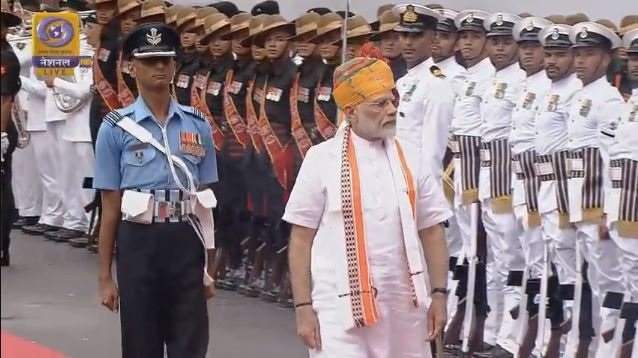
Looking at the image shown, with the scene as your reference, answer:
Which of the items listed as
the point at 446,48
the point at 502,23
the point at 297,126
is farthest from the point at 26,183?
the point at 502,23

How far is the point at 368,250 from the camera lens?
6371 millimetres

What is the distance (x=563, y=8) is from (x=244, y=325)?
344 centimetres

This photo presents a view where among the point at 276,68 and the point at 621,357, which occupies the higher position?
the point at 276,68

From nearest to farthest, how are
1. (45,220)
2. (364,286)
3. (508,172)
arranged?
(364,286)
(508,172)
(45,220)

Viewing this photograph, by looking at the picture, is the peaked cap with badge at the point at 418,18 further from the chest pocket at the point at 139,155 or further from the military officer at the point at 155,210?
the chest pocket at the point at 139,155

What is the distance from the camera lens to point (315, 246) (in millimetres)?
6543

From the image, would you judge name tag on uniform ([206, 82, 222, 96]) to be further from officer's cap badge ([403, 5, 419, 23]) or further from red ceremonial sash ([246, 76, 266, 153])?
officer's cap badge ([403, 5, 419, 23])

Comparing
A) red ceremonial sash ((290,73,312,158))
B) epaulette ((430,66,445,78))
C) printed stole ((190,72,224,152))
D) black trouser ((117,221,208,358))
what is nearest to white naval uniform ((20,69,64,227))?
printed stole ((190,72,224,152))

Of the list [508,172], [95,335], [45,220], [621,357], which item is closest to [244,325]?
[95,335]

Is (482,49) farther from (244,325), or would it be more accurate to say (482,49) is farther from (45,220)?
(45,220)

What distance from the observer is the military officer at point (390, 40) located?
398 inches

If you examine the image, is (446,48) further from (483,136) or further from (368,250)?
(368,250)

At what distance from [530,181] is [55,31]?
4.05m

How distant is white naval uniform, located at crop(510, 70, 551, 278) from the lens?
906 centimetres
